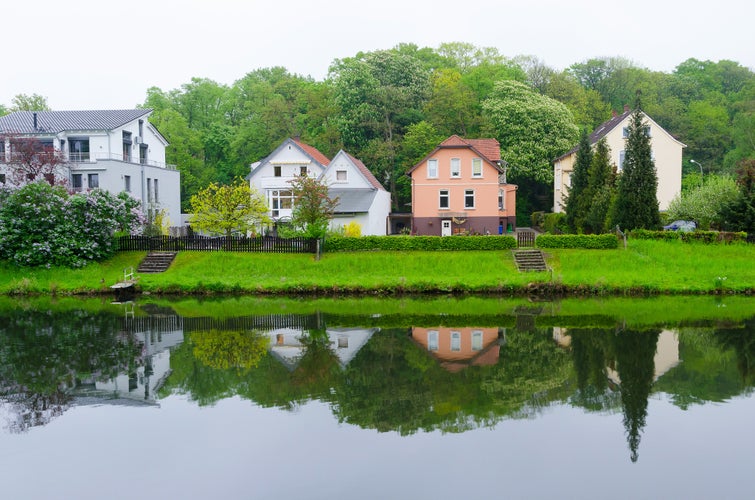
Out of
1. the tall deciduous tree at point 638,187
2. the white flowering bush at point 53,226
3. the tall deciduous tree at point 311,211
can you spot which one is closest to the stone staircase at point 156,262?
the white flowering bush at point 53,226

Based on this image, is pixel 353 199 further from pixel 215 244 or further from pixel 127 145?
pixel 127 145

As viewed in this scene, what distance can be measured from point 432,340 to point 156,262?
66.3 ft

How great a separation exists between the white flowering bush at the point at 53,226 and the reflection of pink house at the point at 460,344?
20.3 metres

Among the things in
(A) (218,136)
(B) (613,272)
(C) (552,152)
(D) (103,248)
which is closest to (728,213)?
(B) (613,272)

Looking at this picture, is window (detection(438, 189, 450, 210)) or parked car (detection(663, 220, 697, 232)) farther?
window (detection(438, 189, 450, 210))

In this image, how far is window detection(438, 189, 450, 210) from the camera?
45.6m

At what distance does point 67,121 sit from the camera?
45312 millimetres

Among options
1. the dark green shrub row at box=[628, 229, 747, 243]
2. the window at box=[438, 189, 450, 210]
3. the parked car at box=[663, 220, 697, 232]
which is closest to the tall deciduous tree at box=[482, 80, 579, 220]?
the window at box=[438, 189, 450, 210]

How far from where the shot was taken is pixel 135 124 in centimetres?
4697

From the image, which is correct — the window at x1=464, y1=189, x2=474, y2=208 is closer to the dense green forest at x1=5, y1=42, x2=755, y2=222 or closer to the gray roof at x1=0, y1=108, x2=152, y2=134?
the dense green forest at x1=5, y1=42, x2=755, y2=222

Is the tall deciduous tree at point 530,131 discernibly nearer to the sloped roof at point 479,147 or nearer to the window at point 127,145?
the sloped roof at point 479,147

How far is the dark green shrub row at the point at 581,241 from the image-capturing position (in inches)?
1330

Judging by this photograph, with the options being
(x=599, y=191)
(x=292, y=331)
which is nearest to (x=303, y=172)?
(x=599, y=191)

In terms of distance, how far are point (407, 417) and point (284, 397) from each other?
2.89m
